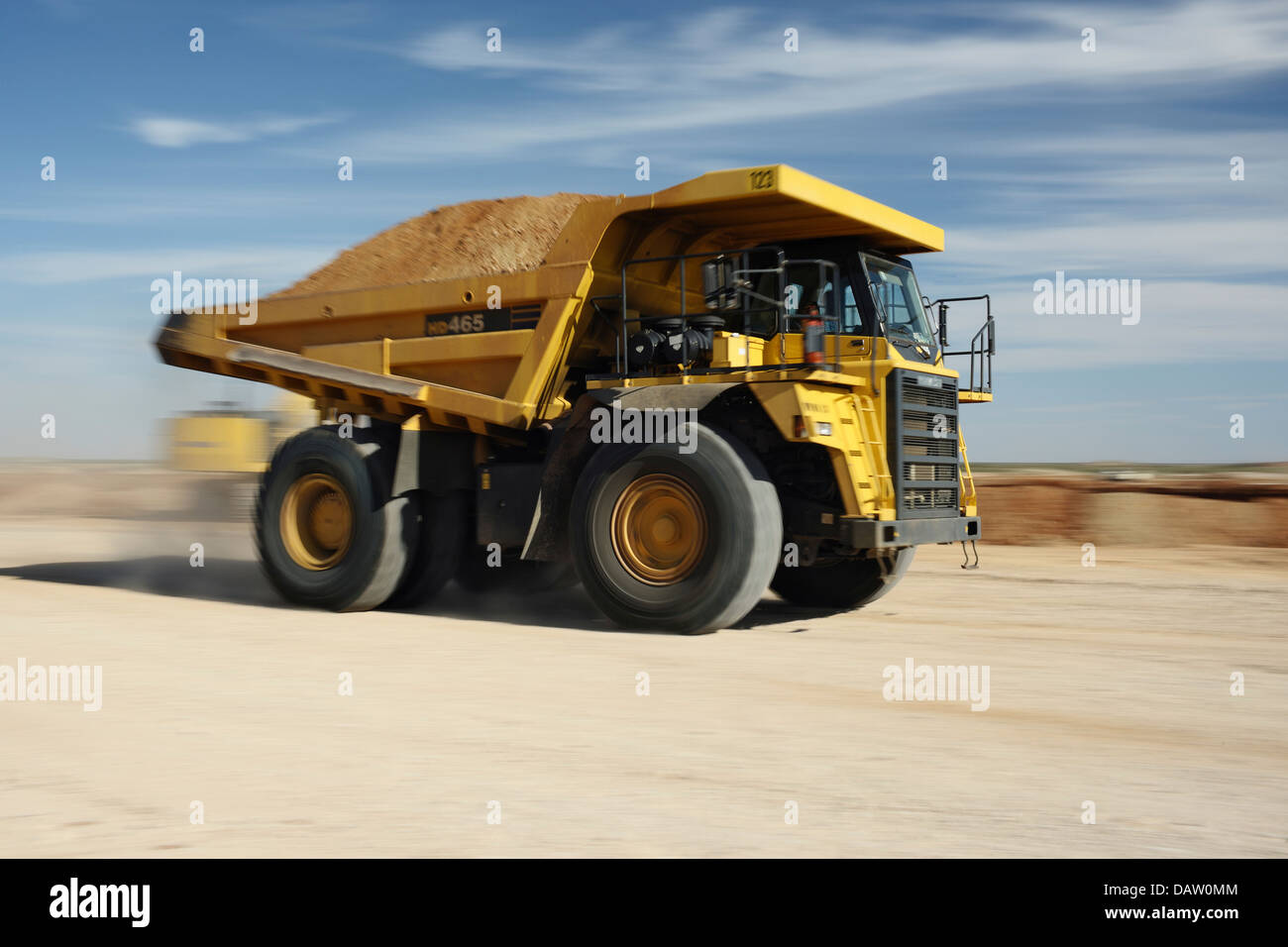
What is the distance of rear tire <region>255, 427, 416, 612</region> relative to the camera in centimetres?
1069

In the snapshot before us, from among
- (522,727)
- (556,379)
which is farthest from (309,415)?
(522,727)

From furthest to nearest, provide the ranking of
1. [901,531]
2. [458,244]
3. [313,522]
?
[458,244] < [313,522] < [901,531]

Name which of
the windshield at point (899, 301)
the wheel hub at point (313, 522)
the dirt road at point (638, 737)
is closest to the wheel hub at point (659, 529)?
the dirt road at point (638, 737)

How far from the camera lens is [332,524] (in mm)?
11188

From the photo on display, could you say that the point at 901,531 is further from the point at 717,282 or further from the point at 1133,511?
the point at 1133,511

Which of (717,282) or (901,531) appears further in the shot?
(717,282)

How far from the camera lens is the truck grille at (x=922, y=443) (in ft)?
30.7

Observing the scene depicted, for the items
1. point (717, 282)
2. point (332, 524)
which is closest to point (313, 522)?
point (332, 524)

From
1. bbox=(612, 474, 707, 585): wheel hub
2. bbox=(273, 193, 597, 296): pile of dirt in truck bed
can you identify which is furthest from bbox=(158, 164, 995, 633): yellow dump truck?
bbox=(273, 193, 597, 296): pile of dirt in truck bed

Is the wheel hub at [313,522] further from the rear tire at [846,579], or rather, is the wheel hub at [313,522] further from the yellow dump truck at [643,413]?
the rear tire at [846,579]

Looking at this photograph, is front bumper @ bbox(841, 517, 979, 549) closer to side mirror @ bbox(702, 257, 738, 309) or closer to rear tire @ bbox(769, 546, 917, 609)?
rear tire @ bbox(769, 546, 917, 609)

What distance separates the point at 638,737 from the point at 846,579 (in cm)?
579

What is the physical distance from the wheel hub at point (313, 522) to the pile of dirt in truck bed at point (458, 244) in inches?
815

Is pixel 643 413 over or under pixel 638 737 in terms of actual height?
over
